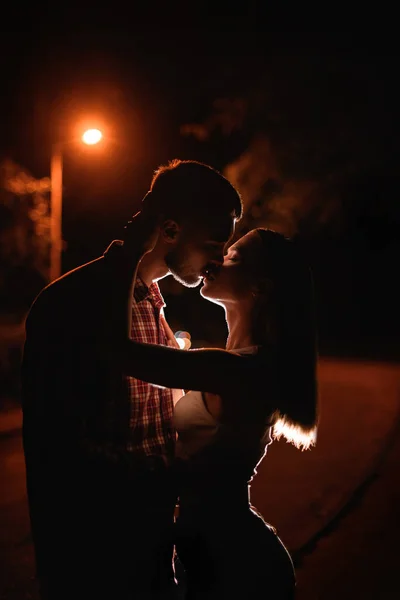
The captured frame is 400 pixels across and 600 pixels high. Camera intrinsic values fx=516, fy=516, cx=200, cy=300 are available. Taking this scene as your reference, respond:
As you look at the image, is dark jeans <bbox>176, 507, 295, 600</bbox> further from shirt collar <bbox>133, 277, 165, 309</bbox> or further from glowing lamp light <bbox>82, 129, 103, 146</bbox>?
glowing lamp light <bbox>82, 129, 103, 146</bbox>

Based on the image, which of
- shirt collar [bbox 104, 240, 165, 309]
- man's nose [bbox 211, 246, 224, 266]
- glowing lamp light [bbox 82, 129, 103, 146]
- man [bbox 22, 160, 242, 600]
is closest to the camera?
man [bbox 22, 160, 242, 600]

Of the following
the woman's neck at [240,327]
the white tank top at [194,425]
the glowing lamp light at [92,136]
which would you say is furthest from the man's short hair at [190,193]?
the glowing lamp light at [92,136]

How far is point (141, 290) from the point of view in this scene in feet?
5.49

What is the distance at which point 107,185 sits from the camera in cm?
997

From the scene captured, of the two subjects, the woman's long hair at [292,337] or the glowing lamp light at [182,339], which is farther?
the glowing lamp light at [182,339]

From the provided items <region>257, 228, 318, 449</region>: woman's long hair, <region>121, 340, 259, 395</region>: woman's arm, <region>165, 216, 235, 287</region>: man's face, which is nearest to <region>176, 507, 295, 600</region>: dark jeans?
<region>257, 228, 318, 449</region>: woman's long hair

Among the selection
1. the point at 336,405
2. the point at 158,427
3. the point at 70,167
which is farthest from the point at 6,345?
the point at 158,427

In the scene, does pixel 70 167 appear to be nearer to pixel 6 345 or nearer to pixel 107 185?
pixel 107 185

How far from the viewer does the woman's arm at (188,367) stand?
4.68ft

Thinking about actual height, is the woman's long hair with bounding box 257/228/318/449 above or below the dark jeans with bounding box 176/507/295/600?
above

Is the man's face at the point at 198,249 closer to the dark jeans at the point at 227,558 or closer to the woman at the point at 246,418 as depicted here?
the woman at the point at 246,418

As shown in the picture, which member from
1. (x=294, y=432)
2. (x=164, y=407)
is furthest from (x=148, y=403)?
(x=294, y=432)

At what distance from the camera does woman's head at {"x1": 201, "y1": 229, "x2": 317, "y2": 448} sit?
161cm

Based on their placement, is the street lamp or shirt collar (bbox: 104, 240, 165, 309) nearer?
shirt collar (bbox: 104, 240, 165, 309)
